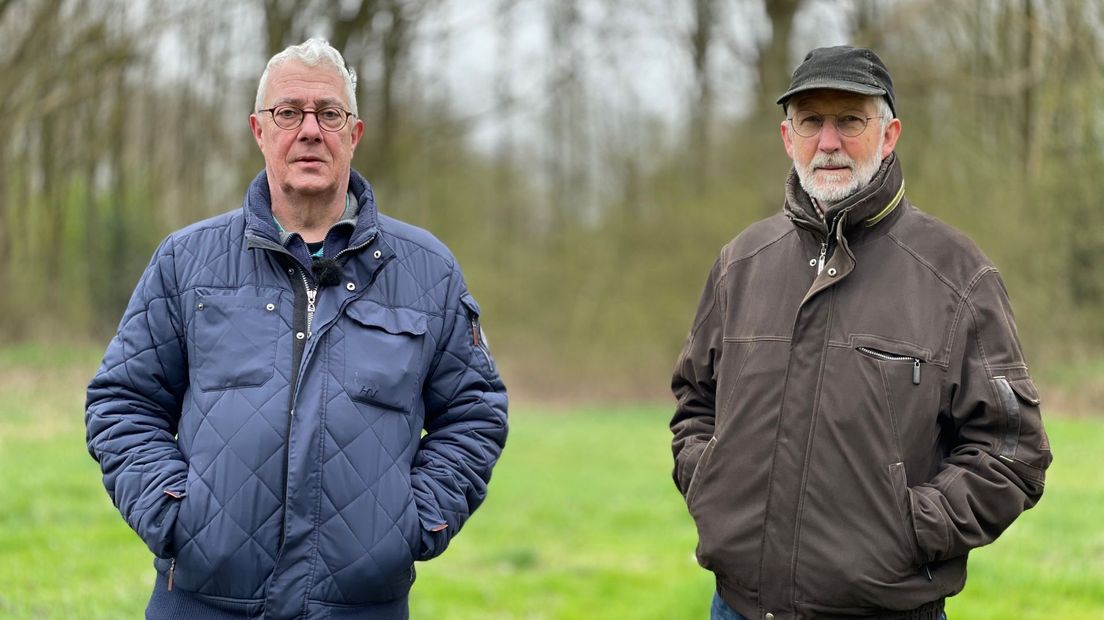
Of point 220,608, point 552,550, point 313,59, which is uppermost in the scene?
point 313,59

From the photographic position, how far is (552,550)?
318 inches

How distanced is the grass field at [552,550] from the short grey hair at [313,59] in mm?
3024

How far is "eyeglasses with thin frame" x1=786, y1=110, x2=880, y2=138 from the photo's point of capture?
3025 millimetres

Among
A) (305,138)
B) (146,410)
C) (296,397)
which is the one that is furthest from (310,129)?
(146,410)

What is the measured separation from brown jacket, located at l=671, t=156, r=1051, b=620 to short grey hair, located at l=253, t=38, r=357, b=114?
130 cm

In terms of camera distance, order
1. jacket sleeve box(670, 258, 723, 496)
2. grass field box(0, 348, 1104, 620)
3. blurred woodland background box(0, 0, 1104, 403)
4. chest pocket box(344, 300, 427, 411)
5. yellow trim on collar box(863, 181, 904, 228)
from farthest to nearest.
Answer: blurred woodland background box(0, 0, 1104, 403), grass field box(0, 348, 1104, 620), jacket sleeve box(670, 258, 723, 496), yellow trim on collar box(863, 181, 904, 228), chest pocket box(344, 300, 427, 411)

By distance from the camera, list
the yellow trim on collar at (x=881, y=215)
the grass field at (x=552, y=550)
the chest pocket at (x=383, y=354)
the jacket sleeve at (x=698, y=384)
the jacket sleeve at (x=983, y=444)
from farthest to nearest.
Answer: the grass field at (x=552, y=550) → the jacket sleeve at (x=698, y=384) → the yellow trim on collar at (x=881, y=215) → the chest pocket at (x=383, y=354) → the jacket sleeve at (x=983, y=444)

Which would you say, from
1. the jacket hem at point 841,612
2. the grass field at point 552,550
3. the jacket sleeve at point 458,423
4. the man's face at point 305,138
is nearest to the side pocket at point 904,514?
the jacket hem at point 841,612

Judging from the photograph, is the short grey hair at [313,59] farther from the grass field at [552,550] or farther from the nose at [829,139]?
the grass field at [552,550]

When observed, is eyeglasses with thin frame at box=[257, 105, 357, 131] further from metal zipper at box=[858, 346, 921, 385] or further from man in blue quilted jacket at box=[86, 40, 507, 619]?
metal zipper at box=[858, 346, 921, 385]

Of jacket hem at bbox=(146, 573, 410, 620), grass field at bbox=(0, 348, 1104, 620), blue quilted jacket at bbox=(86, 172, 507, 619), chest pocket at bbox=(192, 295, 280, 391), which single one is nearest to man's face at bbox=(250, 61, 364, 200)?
blue quilted jacket at bbox=(86, 172, 507, 619)

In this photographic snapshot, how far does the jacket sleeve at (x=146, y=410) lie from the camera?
2771mm

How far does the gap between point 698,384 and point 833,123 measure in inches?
33.2

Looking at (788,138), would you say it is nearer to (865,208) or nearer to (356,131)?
(865,208)
